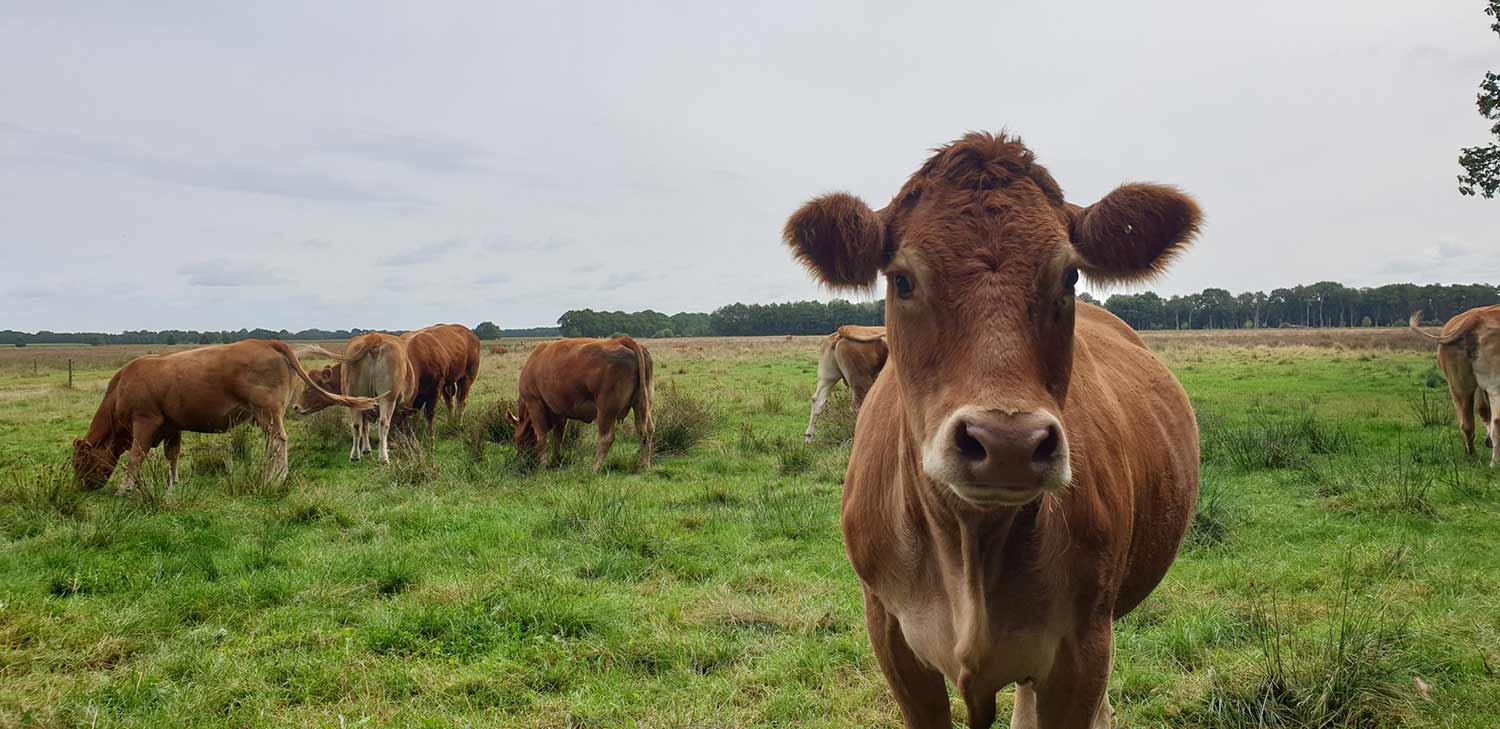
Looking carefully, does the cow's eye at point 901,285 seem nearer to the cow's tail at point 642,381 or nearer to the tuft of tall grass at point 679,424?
the cow's tail at point 642,381

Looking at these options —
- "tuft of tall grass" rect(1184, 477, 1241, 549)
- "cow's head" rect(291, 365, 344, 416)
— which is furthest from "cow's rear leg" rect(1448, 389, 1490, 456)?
"cow's head" rect(291, 365, 344, 416)

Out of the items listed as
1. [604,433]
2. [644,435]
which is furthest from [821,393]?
[604,433]

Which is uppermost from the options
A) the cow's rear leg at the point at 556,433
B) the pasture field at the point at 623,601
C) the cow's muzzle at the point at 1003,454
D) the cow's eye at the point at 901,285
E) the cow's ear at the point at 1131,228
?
the cow's ear at the point at 1131,228

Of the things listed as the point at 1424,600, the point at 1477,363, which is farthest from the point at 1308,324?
the point at 1424,600

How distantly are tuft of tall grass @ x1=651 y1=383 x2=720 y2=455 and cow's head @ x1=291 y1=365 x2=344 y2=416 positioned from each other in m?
5.34

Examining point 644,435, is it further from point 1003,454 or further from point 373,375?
point 1003,454

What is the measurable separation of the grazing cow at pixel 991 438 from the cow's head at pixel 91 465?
9.87 metres

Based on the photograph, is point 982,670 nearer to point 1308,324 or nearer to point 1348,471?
point 1348,471

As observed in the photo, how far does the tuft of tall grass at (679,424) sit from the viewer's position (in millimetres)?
12398

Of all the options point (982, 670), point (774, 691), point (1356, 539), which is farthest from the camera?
point (1356, 539)

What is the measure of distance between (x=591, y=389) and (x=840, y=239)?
29.3ft

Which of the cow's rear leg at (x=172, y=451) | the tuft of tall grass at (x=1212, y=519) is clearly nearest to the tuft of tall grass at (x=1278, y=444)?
the tuft of tall grass at (x=1212, y=519)

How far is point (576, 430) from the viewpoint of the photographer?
41.6 feet

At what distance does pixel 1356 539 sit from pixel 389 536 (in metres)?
8.41
